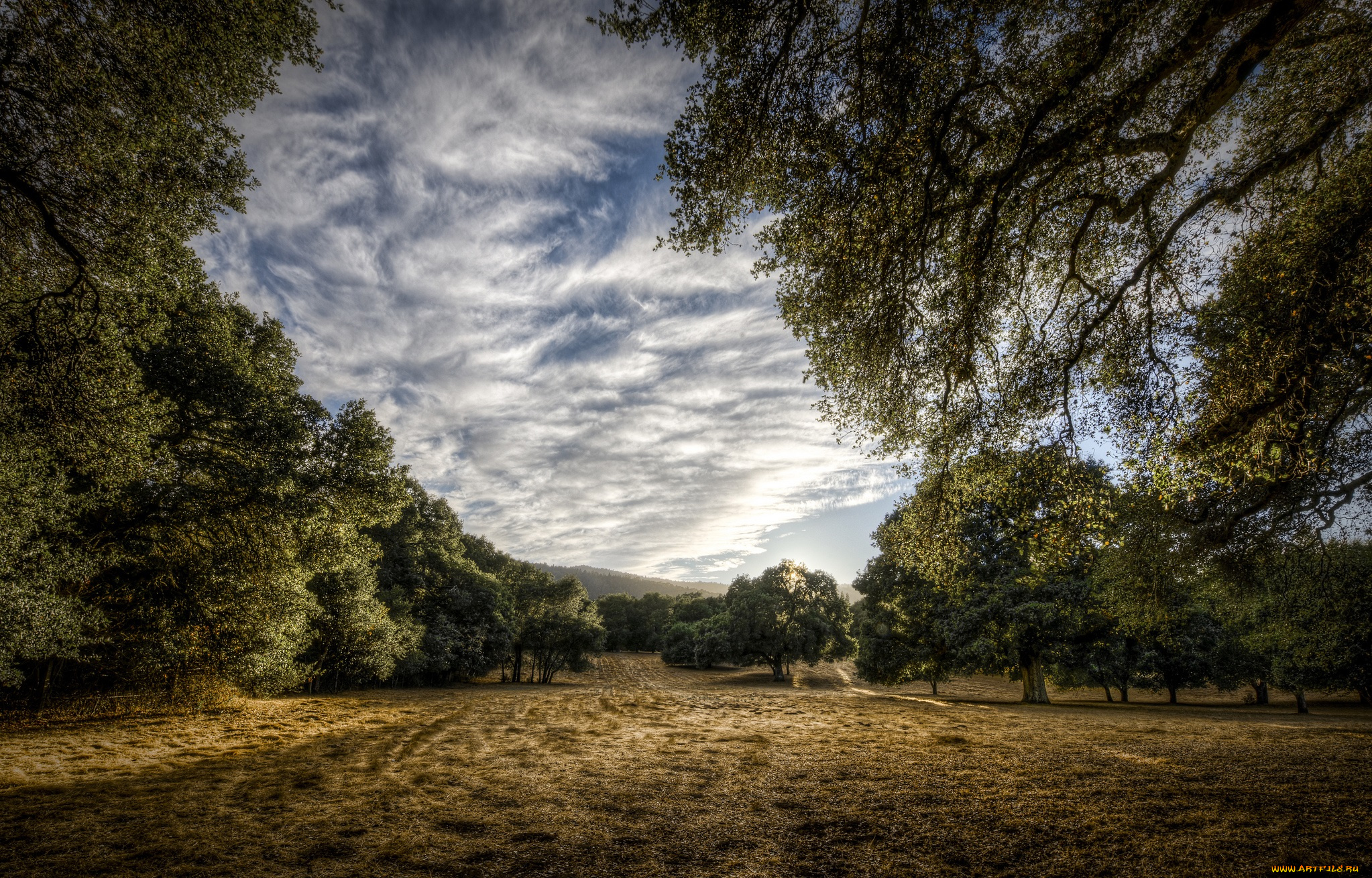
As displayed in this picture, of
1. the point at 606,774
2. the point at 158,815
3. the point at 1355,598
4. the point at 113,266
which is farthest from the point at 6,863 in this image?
the point at 1355,598

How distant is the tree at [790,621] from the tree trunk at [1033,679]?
17.2 metres

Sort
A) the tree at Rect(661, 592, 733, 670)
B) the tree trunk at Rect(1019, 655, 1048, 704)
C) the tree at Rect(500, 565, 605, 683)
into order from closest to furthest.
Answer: the tree trunk at Rect(1019, 655, 1048, 704)
the tree at Rect(500, 565, 605, 683)
the tree at Rect(661, 592, 733, 670)

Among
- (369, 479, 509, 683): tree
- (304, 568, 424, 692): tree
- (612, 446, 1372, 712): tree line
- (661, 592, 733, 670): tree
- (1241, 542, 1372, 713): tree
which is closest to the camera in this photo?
(612, 446, 1372, 712): tree line

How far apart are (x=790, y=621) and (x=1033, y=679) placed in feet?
62.3

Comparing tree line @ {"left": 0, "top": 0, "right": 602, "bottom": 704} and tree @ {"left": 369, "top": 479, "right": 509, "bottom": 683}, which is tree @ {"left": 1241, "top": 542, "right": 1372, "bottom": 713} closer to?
tree line @ {"left": 0, "top": 0, "right": 602, "bottom": 704}

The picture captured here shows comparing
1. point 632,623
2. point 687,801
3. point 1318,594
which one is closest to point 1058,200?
point 687,801

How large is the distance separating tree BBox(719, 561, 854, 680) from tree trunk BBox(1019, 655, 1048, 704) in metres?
17.2

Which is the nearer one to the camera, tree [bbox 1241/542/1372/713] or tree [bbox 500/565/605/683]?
tree [bbox 1241/542/1372/713]

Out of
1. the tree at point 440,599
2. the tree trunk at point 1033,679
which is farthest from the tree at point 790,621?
the tree at point 440,599

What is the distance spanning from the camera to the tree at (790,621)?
37.3 m

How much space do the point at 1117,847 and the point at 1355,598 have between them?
14916mm

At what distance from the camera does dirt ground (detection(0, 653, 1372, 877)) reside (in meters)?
3.98

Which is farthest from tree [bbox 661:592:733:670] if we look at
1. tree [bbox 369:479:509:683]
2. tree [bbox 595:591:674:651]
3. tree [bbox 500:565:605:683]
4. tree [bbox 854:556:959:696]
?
tree [bbox 854:556:959:696]

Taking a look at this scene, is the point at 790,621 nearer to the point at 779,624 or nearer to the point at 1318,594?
the point at 779,624
